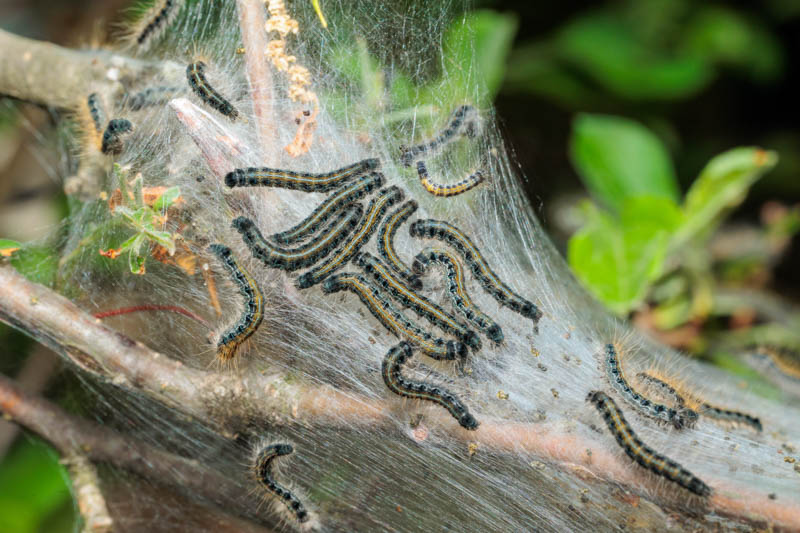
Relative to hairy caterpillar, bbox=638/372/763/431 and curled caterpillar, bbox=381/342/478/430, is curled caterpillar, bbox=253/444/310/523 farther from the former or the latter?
hairy caterpillar, bbox=638/372/763/431

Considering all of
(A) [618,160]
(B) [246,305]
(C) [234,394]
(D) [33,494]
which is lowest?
(D) [33,494]

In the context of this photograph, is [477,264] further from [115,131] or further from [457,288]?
[115,131]

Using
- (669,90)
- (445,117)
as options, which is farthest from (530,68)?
(445,117)

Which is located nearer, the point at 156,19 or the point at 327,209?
the point at 327,209

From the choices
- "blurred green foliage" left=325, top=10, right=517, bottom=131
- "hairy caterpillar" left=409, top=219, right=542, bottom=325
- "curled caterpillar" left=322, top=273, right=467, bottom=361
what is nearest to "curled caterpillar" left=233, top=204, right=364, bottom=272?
"curled caterpillar" left=322, top=273, right=467, bottom=361

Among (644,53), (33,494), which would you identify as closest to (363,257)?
(33,494)

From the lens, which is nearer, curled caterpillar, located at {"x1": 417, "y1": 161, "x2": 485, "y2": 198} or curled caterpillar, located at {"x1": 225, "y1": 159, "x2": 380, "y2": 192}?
curled caterpillar, located at {"x1": 225, "y1": 159, "x2": 380, "y2": 192}
